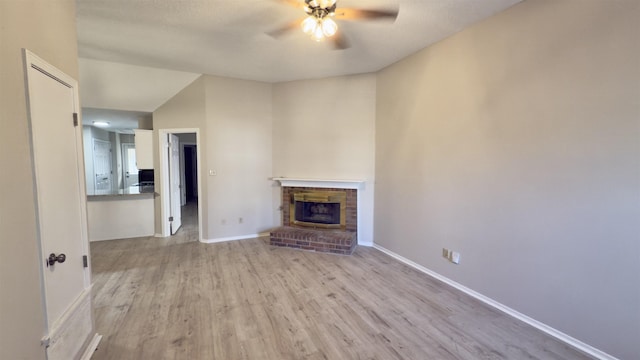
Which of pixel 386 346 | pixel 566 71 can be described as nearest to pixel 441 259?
pixel 386 346

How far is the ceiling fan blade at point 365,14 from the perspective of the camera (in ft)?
7.31

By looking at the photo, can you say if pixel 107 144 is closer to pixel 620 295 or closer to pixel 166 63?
pixel 166 63

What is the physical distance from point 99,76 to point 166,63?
1144mm

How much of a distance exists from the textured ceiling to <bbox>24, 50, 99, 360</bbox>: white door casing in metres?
1.24

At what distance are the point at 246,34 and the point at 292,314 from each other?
3.02 meters

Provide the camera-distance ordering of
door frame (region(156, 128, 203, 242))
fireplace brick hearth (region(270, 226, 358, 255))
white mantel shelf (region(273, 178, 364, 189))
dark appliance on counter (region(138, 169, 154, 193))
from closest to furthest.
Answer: fireplace brick hearth (region(270, 226, 358, 255)) → white mantel shelf (region(273, 178, 364, 189)) → door frame (region(156, 128, 203, 242)) → dark appliance on counter (region(138, 169, 154, 193))

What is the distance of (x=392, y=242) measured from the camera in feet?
14.1

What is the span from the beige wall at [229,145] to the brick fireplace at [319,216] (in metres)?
0.51

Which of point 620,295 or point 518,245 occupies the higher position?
point 518,245

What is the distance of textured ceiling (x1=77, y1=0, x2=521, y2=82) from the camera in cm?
258

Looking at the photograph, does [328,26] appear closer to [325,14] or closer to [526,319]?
[325,14]

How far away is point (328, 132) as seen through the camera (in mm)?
4934

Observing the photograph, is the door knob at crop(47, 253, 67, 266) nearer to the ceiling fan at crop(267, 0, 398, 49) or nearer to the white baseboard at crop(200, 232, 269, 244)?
the ceiling fan at crop(267, 0, 398, 49)

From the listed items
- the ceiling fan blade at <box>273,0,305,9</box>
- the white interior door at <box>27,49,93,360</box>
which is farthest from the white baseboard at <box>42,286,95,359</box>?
the ceiling fan blade at <box>273,0,305,9</box>
